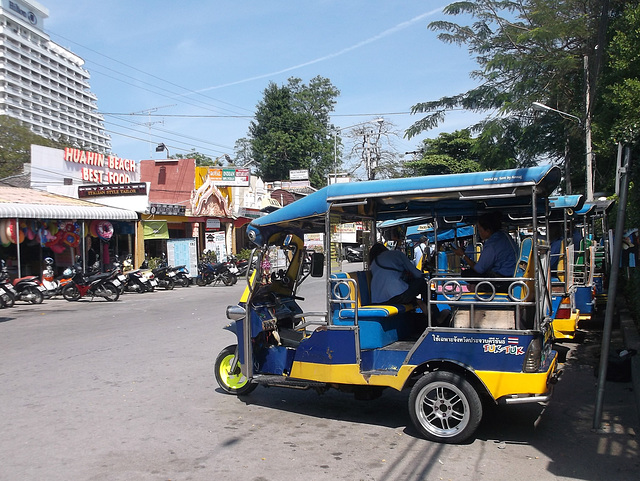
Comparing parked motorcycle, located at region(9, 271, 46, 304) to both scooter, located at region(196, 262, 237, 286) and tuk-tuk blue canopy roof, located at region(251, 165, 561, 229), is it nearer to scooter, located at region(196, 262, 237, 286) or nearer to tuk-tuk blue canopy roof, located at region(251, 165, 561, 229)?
scooter, located at region(196, 262, 237, 286)

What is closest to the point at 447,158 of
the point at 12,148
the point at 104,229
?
the point at 104,229

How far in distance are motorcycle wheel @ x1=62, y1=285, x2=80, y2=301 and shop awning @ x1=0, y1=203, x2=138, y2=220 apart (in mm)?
2469

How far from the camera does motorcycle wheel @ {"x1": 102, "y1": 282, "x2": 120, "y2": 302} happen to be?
17781 mm

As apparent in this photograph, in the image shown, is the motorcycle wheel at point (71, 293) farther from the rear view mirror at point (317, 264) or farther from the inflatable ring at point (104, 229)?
the rear view mirror at point (317, 264)

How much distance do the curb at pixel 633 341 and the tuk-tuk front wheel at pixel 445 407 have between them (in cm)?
201

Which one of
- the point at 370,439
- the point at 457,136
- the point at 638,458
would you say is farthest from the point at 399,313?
the point at 457,136

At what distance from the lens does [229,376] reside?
6.46 metres

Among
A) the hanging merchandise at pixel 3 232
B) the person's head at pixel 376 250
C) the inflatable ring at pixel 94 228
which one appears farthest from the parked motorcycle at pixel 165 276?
the person's head at pixel 376 250

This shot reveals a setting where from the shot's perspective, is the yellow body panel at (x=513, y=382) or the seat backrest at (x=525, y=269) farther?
the seat backrest at (x=525, y=269)

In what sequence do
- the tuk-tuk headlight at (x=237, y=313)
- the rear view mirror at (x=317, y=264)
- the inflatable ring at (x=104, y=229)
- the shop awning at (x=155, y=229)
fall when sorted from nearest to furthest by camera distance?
the tuk-tuk headlight at (x=237, y=313) < the rear view mirror at (x=317, y=264) < the inflatable ring at (x=104, y=229) < the shop awning at (x=155, y=229)

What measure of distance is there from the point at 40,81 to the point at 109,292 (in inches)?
4648

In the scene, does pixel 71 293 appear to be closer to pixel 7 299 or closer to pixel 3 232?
pixel 7 299

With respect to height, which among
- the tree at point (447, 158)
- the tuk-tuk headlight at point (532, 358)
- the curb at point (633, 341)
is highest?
the tree at point (447, 158)

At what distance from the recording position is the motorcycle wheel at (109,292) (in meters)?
17.8
